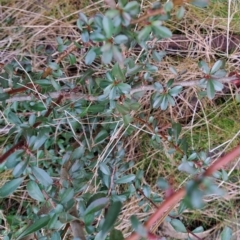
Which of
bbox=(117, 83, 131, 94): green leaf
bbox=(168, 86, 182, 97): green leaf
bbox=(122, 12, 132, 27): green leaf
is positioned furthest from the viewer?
bbox=(168, 86, 182, 97): green leaf

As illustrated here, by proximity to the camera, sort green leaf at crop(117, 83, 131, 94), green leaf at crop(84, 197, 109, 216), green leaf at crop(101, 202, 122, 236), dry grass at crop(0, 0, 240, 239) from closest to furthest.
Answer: green leaf at crop(101, 202, 122, 236) → green leaf at crop(84, 197, 109, 216) → green leaf at crop(117, 83, 131, 94) → dry grass at crop(0, 0, 240, 239)

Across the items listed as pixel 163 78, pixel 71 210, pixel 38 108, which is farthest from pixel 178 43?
pixel 71 210

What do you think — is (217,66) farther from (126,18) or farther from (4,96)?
(4,96)

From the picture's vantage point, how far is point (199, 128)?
142 centimetres

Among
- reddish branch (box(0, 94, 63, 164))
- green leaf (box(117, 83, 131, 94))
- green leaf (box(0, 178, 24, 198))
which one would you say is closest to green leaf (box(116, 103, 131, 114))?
green leaf (box(117, 83, 131, 94))

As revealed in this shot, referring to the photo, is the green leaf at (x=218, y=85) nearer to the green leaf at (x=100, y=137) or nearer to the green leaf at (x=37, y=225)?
the green leaf at (x=100, y=137)

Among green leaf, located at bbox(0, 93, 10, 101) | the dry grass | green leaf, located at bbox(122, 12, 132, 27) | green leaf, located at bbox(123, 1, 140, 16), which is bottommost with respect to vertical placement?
the dry grass

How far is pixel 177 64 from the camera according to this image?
1.38 metres

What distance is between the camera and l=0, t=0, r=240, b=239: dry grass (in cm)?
135

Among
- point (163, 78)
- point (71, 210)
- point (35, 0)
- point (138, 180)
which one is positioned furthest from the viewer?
point (35, 0)

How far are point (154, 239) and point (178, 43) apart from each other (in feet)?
2.82

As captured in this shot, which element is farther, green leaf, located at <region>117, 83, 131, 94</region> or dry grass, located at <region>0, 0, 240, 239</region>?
dry grass, located at <region>0, 0, 240, 239</region>

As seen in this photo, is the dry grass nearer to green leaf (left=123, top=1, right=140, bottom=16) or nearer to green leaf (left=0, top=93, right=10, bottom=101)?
green leaf (left=0, top=93, right=10, bottom=101)

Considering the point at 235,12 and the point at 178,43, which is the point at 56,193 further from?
the point at 235,12
